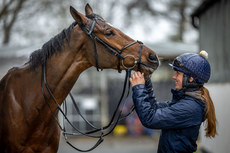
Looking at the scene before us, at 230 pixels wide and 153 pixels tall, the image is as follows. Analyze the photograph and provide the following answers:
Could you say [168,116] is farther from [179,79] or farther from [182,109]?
[179,79]

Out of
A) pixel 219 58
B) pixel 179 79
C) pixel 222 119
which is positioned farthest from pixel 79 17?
pixel 219 58

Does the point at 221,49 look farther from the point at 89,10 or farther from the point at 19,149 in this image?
the point at 19,149

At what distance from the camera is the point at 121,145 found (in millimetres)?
9961

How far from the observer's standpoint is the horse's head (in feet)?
8.79

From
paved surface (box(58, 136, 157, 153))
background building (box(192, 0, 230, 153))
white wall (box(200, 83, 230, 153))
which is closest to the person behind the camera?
white wall (box(200, 83, 230, 153))

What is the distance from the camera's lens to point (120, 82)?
36.9 feet

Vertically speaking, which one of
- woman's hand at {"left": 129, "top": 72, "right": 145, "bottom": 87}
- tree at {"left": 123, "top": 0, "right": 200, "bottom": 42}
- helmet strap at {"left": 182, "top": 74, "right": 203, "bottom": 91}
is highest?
tree at {"left": 123, "top": 0, "right": 200, "bottom": 42}

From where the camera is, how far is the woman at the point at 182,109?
229 cm

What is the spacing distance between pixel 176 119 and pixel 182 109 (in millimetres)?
101

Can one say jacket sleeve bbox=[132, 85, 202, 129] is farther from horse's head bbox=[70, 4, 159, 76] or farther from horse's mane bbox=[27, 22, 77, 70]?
horse's mane bbox=[27, 22, 77, 70]

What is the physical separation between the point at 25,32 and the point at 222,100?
8.85 metres

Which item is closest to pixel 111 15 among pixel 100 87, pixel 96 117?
pixel 100 87

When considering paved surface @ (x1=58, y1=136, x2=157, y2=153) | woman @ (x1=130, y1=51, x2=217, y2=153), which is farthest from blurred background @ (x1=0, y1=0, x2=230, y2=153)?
woman @ (x1=130, y1=51, x2=217, y2=153)

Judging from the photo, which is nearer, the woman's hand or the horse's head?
the woman's hand
